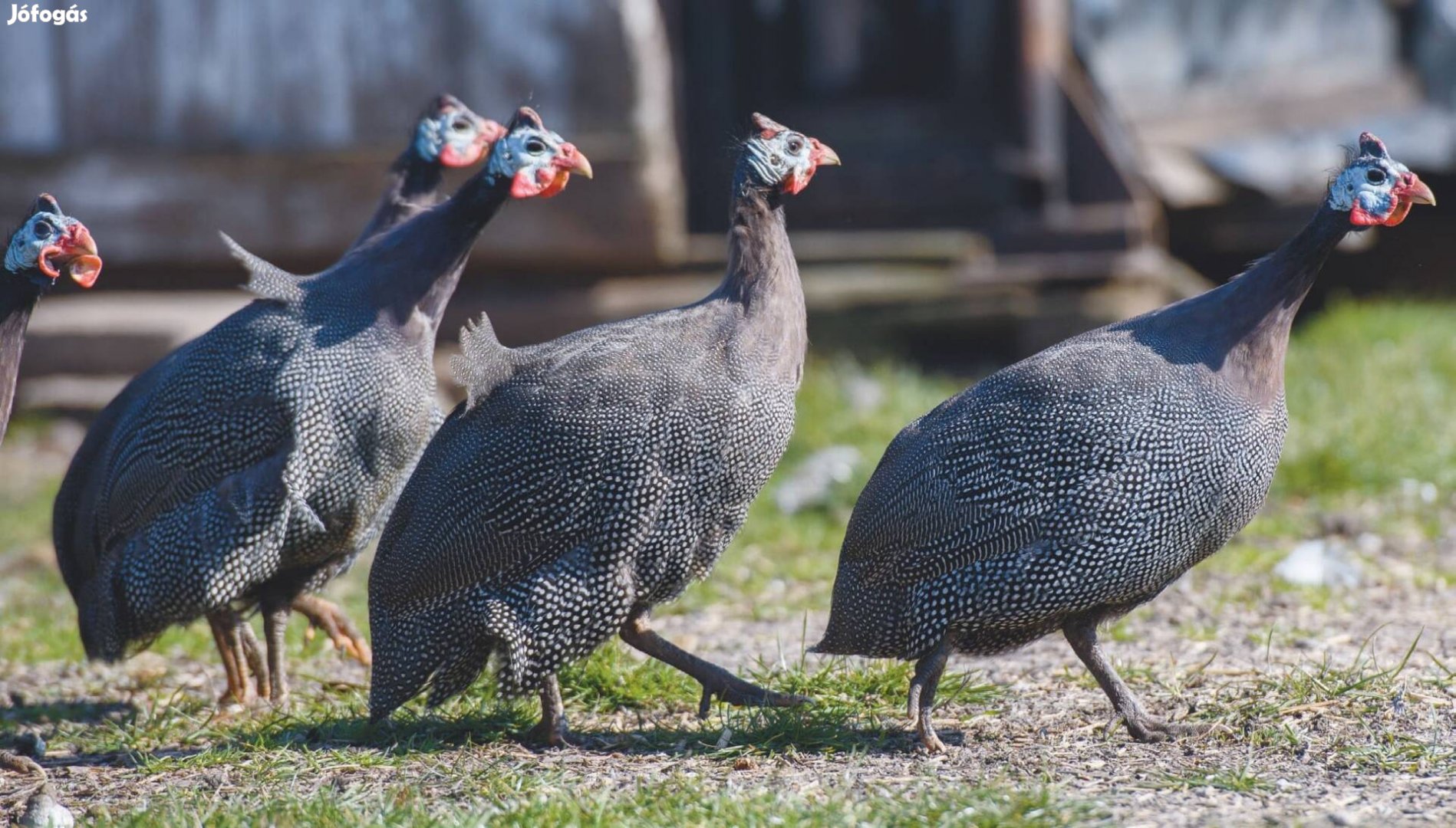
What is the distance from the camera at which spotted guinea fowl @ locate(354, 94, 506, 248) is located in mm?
4660

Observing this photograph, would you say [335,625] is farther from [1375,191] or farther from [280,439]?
[1375,191]

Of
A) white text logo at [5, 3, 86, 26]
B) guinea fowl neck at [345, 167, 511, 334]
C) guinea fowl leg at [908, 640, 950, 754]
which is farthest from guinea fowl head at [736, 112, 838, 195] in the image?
white text logo at [5, 3, 86, 26]

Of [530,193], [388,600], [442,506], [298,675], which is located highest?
[530,193]

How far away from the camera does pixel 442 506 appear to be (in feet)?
12.4

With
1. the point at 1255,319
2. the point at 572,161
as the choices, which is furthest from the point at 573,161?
the point at 1255,319

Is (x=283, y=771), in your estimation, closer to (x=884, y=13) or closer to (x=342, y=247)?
(x=342, y=247)

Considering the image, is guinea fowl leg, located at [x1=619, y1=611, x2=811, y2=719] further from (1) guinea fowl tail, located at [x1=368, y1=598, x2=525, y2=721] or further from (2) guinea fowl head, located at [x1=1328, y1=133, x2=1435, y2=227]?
(2) guinea fowl head, located at [x1=1328, y1=133, x2=1435, y2=227]

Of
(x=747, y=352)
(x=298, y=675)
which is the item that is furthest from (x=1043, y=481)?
(x=298, y=675)

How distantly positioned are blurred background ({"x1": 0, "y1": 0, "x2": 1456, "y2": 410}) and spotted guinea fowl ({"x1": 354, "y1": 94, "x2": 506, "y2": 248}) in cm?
302

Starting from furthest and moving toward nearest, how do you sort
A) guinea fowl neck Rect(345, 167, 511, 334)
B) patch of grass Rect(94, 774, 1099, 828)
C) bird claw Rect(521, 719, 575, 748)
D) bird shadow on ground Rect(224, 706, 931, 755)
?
guinea fowl neck Rect(345, 167, 511, 334) < bird claw Rect(521, 719, 575, 748) < bird shadow on ground Rect(224, 706, 931, 755) < patch of grass Rect(94, 774, 1099, 828)

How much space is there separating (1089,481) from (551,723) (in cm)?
135

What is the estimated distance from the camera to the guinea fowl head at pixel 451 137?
15.3 ft

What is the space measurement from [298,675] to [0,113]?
467 cm

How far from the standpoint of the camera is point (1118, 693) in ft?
12.2
